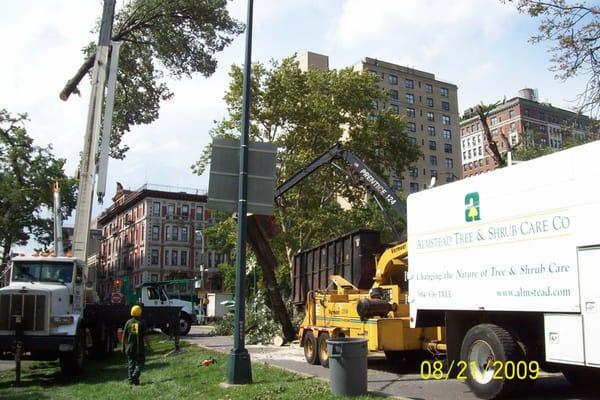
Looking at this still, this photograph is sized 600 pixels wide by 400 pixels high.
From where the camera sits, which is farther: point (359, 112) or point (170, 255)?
point (170, 255)

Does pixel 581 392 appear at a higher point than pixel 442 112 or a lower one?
lower

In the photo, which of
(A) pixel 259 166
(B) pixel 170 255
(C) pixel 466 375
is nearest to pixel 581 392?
(C) pixel 466 375

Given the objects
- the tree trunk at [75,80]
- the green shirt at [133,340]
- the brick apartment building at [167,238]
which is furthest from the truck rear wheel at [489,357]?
the brick apartment building at [167,238]

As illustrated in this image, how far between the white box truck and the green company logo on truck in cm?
2

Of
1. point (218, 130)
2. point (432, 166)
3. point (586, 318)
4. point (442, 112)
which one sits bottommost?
point (586, 318)

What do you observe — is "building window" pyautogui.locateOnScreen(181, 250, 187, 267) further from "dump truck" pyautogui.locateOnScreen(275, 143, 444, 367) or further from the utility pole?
"dump truck" pyautogui.locateOnScreen(275, 143, 444, 367)

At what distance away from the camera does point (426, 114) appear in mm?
105750

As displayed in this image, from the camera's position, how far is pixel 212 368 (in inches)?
534

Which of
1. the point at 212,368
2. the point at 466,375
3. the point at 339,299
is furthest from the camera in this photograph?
the point at 339,299

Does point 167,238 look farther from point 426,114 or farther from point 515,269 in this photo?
point 515,269

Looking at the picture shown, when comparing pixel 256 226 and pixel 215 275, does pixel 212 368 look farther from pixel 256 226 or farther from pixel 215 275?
pixel 215 275

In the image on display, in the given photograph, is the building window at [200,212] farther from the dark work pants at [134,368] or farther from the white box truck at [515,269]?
the white box truck at [515,269]

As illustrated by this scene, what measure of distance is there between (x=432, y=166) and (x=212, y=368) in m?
94.8

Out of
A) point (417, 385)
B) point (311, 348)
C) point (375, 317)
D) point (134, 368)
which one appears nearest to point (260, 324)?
point (311, 348)
